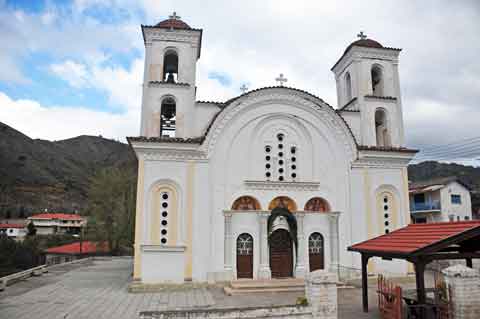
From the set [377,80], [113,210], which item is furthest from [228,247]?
[113,210]

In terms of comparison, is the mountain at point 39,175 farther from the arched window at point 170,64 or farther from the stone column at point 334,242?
the stone column at point 334,242

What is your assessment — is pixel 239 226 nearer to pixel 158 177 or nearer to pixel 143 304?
pixel 158 177

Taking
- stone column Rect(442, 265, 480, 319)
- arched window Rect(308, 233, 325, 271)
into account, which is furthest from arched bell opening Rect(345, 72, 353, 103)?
stone column Rect(442, 265, 480, 319)

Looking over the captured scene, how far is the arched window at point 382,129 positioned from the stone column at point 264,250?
7.54m

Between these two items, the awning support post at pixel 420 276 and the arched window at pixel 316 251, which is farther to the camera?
the arched window at pixel 316 251

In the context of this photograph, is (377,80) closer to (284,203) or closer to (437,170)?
(284,203)

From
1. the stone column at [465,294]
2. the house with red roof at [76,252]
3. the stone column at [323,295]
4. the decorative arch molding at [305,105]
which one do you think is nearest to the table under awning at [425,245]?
the stone column at [465,294]

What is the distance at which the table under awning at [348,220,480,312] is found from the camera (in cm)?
838

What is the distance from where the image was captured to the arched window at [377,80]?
19078 mm

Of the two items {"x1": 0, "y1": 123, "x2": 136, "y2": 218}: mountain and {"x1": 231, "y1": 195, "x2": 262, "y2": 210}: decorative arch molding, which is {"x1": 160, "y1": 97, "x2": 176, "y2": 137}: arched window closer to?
{"x1": 231, "y1": 195, "x2": 262, "y2": 210}: decorative arch molding

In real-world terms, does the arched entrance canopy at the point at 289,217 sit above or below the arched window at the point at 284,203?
below

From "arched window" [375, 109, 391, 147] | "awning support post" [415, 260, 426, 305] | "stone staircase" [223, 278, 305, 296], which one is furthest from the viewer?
"arched window" [375, 109, 391, 147]

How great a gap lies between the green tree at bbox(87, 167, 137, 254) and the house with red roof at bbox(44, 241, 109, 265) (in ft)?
4.03

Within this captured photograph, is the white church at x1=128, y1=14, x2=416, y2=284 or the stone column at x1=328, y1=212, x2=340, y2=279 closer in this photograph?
the white church at x1=128, y1=14, x2=416, y2=284
